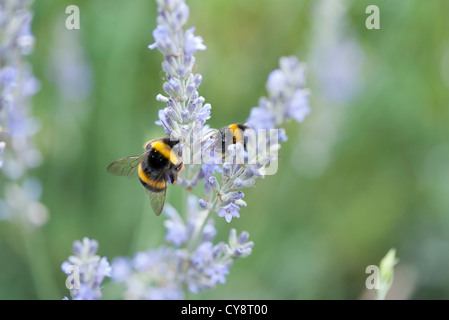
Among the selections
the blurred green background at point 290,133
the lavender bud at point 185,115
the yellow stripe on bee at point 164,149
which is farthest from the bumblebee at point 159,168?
the blurred green background at point 290,133

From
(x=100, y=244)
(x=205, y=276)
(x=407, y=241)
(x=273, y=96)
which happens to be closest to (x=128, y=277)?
(x=205, y=276)

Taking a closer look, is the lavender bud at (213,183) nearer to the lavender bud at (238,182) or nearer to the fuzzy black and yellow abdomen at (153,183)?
the lavender bud at (238,182)

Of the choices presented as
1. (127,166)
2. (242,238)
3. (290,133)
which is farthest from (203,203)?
(290,133)

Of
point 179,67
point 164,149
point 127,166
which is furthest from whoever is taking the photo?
point 127,166

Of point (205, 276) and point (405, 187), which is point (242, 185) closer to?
point (205, 276)

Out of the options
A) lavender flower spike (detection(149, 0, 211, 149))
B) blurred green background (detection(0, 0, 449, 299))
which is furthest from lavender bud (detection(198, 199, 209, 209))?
blurred green background (detection(0, 0, 449, 299))

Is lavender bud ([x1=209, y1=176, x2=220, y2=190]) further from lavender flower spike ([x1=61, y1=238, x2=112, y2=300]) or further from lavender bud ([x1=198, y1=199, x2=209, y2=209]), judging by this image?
lavender flower spike ([x1=61, y1=238, x2=112, y2=300])

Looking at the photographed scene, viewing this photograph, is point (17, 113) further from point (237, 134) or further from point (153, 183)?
point (237, 134)
